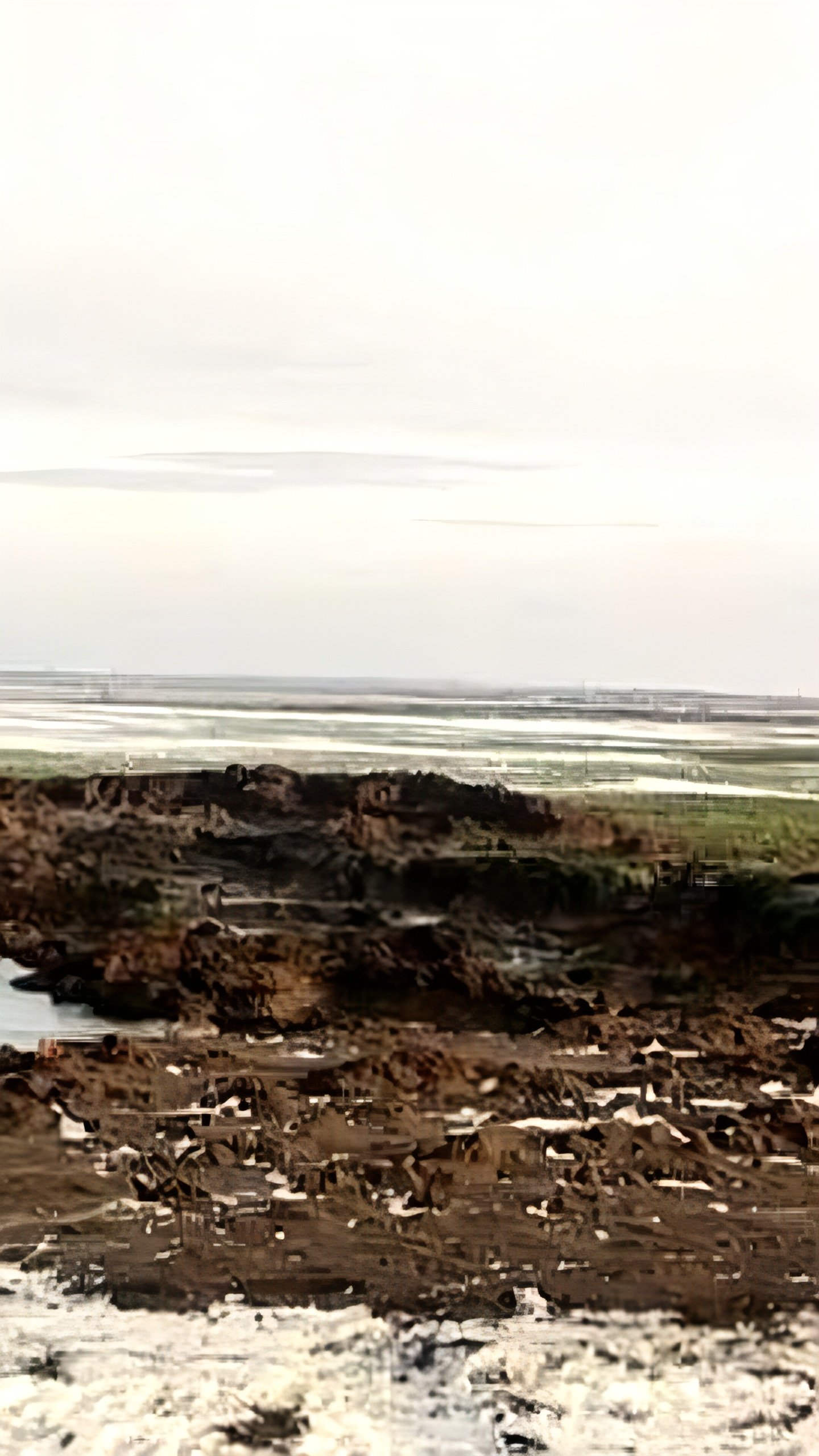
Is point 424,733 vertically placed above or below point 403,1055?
above

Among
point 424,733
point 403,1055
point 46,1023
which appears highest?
point 424,733

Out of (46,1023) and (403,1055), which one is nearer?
(46,1023)

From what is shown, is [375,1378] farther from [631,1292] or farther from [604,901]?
[604,901]

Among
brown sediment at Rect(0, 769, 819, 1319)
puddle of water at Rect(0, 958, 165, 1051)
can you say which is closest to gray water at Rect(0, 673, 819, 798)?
brown sediment at Rect(0, 769, 819, 1319)

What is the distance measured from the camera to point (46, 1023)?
A: 17.9 feet

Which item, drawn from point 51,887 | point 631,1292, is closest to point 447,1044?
point 631,1292

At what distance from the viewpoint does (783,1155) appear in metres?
4.76

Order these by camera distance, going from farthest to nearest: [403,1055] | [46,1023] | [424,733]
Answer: [424,733] < [403,1055] < [46,1023]

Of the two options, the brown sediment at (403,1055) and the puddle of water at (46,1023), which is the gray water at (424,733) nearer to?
the brown sediment at (403,1055)

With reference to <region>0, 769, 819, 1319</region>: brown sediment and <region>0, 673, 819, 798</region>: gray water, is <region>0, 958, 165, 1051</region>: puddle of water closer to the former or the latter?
<region>0, 769, 819, 1319</region>: brown sediment

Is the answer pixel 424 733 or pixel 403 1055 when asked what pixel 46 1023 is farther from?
pixel 424 733

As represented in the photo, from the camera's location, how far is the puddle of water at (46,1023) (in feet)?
17.6

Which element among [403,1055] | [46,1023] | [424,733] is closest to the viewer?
[46,1023]

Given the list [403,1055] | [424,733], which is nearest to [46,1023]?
[403,1055]
